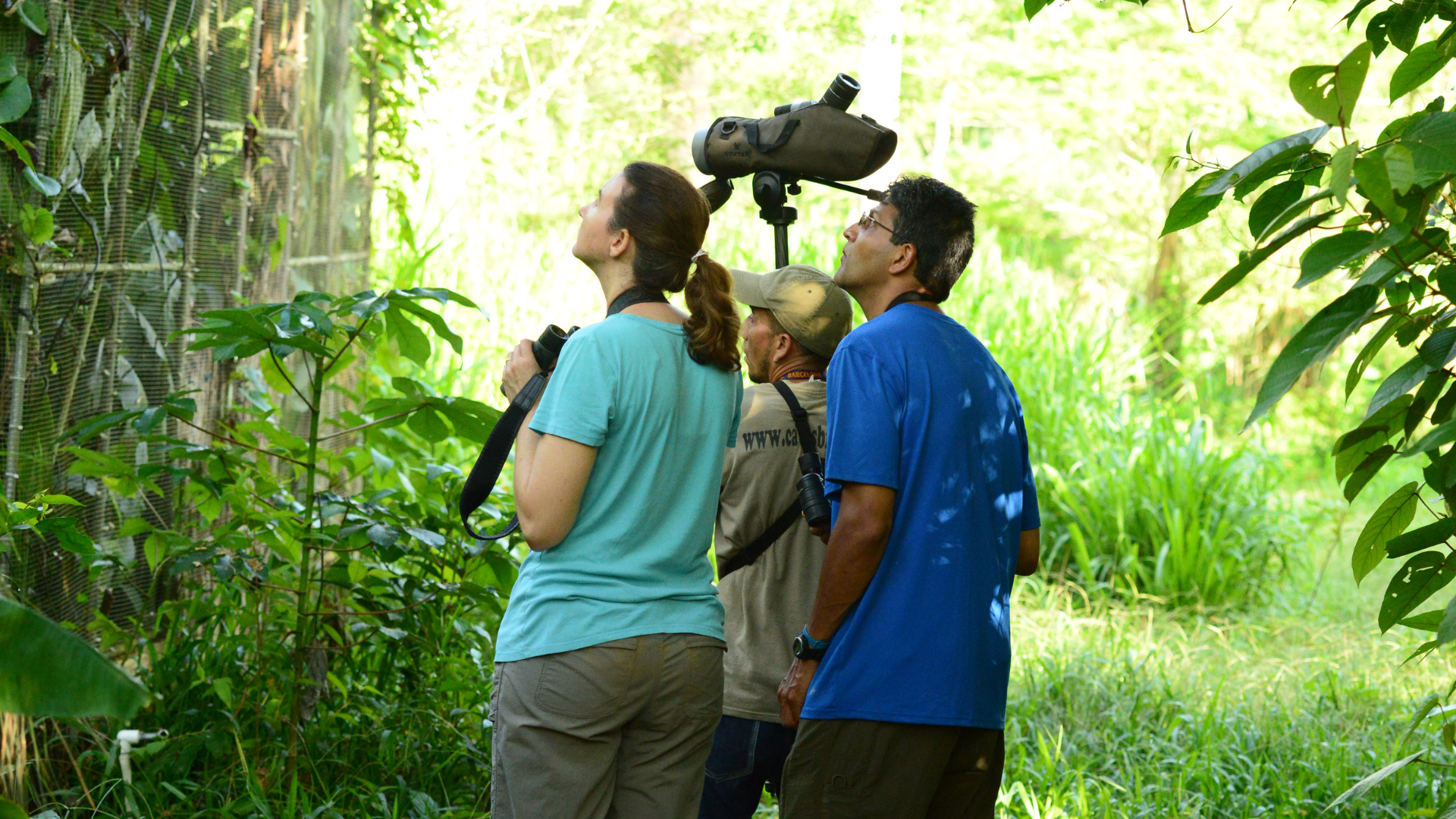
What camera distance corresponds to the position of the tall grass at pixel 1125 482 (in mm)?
5672

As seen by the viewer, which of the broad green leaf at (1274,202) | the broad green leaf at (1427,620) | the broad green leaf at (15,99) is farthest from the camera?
the broad green leaf at (15,99)

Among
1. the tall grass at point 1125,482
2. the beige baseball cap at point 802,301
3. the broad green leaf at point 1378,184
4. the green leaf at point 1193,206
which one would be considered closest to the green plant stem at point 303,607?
the beige baseball cap at point 802,301

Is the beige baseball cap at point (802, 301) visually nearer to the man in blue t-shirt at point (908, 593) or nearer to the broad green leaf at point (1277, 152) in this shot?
the man in blue t-shirt at point (908, 593)

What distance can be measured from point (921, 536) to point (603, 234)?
2.43 feet

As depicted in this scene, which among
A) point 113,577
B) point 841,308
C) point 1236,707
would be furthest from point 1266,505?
point 113,577

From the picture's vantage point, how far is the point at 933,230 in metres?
2.19

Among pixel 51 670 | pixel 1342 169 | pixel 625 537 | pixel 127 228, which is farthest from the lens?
pixel 127 228

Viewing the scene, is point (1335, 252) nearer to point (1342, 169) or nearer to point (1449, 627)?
point (1342, 169)

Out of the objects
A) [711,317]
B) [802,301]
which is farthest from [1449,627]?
[802,301]

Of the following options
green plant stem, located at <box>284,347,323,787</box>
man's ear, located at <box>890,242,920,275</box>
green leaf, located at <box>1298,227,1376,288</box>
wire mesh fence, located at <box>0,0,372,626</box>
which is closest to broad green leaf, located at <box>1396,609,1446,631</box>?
green leaf, located at <box>1298,227,1376,288</box>

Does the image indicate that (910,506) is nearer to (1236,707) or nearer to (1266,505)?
(1236,707)

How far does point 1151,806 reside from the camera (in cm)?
326

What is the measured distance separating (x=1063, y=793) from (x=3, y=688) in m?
3.18

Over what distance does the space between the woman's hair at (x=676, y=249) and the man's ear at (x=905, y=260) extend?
35 centimetres
